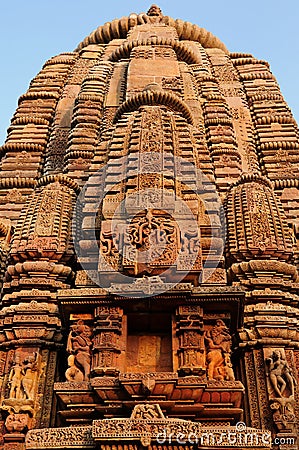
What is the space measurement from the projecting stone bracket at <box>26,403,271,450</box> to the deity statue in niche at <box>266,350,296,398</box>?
86.3 inches

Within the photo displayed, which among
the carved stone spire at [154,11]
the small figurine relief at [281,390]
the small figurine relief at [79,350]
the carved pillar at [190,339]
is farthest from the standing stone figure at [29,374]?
the carved stone spire at [154,11]

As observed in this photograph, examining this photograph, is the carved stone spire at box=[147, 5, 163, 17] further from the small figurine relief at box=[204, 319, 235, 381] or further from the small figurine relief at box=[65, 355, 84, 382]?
the small figurine relief at box=[65, 355, 84, 382]

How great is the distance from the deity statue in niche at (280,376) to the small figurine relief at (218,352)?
130 cm

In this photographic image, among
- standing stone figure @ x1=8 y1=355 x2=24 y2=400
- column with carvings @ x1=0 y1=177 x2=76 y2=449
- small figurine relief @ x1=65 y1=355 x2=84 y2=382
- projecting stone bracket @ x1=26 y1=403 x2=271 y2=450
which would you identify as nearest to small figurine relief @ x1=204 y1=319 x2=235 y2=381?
projecting stone bracket @ x1=26 y1=403 x2=271 y2=450

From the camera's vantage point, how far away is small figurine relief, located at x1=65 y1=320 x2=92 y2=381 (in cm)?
867

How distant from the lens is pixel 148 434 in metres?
7.08

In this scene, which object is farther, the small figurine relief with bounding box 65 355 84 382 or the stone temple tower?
the small figurine relief with bounding box 65 355 84 382

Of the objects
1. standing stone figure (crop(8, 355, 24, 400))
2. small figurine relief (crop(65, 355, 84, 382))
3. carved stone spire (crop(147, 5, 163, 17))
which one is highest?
carved stone spire (crop(147, 5, 163, 17))

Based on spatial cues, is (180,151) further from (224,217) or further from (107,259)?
(107,259)

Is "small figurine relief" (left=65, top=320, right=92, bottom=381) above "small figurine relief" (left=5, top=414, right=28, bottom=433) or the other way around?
above

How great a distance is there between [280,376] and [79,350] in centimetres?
344

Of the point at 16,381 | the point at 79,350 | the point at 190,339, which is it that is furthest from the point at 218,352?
the point at 16,381

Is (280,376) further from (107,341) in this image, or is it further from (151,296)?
(107,341)

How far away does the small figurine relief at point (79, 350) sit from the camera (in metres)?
8.67
